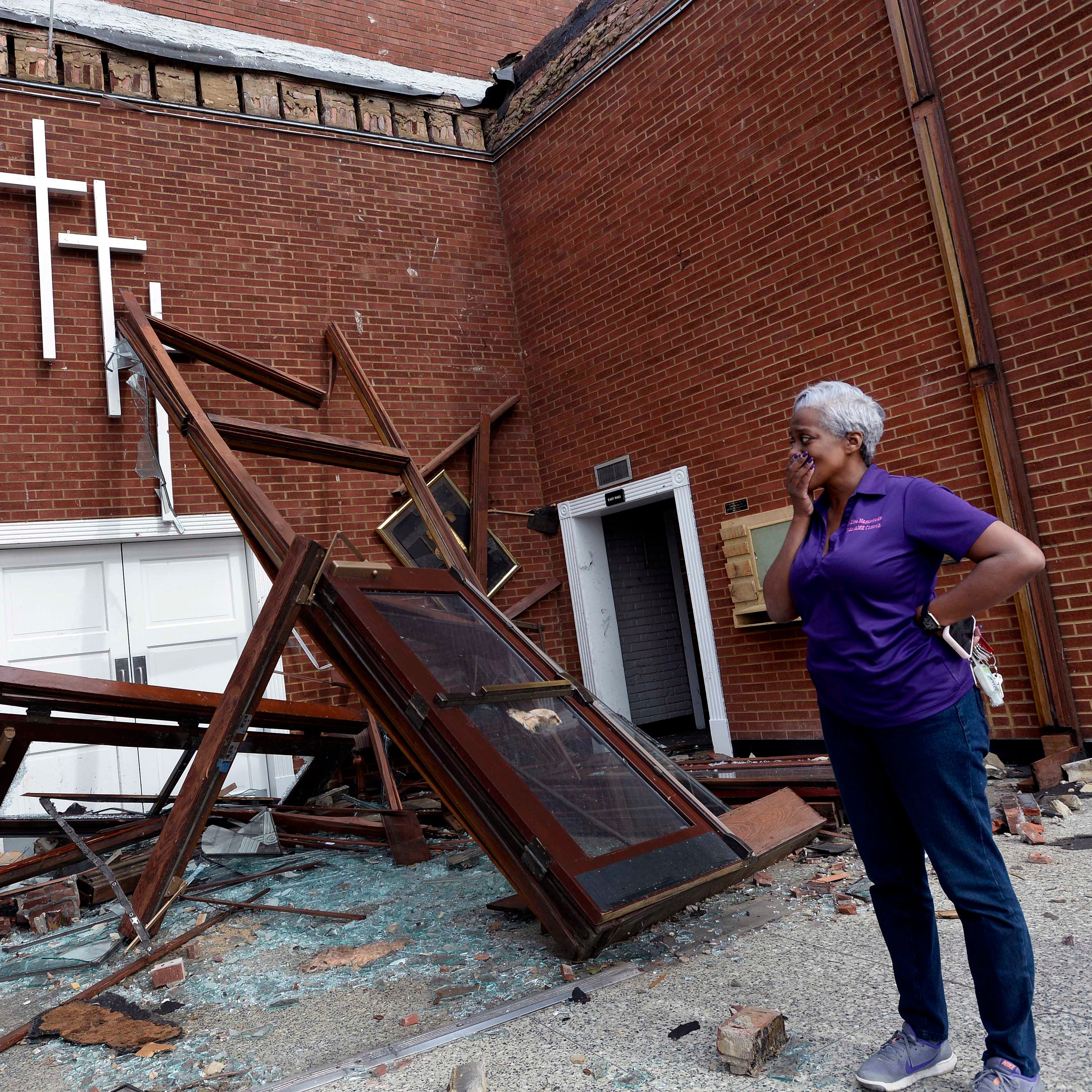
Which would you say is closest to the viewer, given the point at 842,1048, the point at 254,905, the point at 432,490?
the point at 842,1048

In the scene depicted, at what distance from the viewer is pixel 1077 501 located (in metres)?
4.94

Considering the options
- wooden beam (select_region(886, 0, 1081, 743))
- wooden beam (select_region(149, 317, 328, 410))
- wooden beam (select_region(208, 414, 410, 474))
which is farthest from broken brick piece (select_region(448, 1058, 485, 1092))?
wooden beam (select_region(149, 317, 328, 410))

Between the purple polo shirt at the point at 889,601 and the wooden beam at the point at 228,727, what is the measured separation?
2017 mm

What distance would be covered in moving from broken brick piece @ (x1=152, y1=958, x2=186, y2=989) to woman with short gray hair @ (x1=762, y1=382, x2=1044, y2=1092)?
2306 millimetres

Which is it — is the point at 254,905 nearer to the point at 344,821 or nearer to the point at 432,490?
the point at 344,821

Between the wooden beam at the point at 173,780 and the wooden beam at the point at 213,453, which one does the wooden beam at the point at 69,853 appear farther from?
the wooden beam at the point at 213,453

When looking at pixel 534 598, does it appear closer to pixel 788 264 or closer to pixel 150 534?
pixel 150 534

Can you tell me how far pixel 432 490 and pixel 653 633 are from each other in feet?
8.54

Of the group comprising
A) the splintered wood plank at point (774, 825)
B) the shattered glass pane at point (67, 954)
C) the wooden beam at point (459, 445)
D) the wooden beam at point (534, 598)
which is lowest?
the shattered glass pane at point (67, 954)

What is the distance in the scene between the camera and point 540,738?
3.34 meters

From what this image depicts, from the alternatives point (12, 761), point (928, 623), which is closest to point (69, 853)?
point (12, 761)

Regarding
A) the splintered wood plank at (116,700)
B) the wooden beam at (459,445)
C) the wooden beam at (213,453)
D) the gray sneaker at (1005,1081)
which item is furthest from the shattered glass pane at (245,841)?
the gray sneaker at (1005,1081)

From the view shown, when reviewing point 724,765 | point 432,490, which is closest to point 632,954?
point 724,765

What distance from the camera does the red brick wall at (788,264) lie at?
16.5 feet
